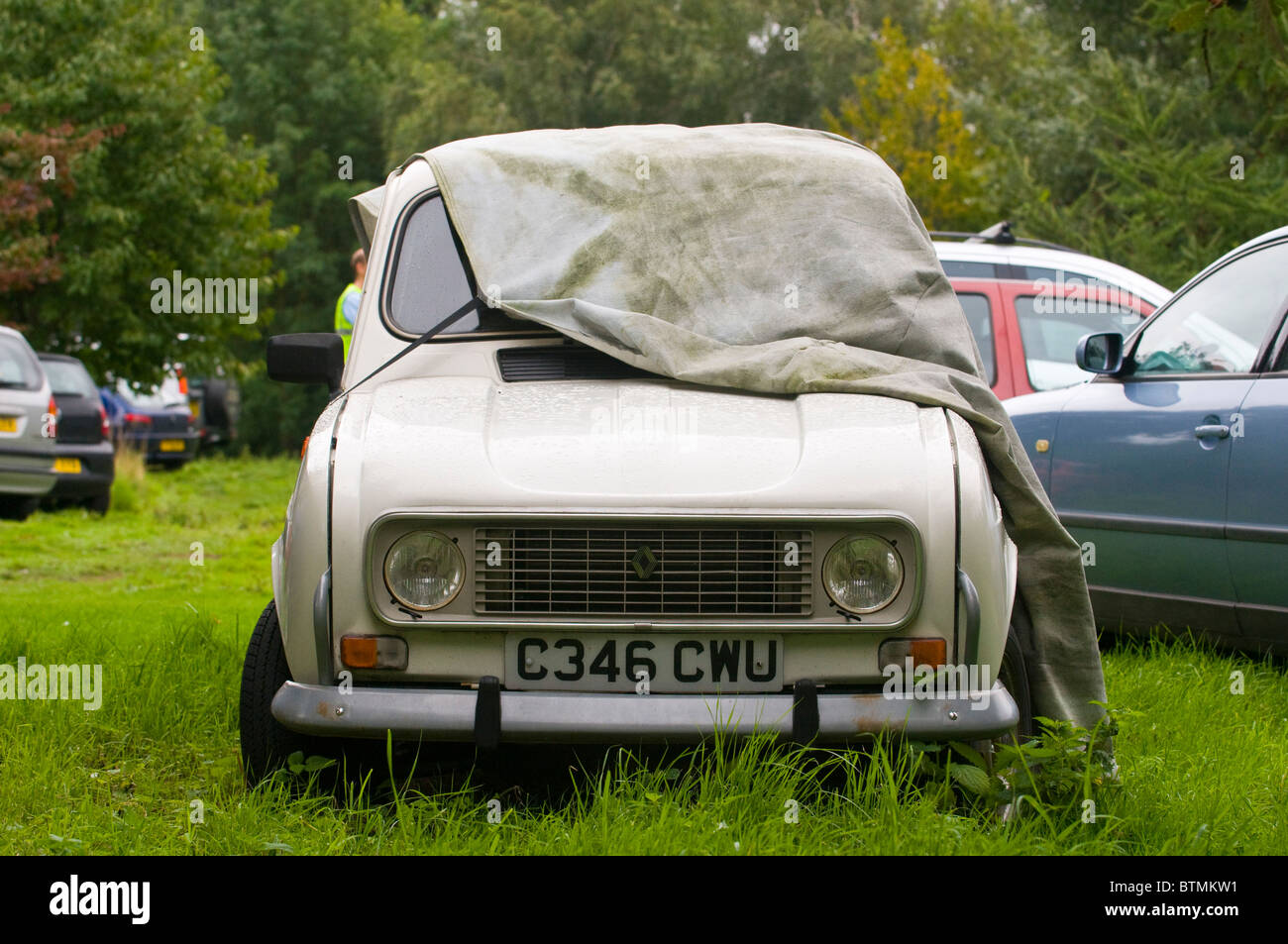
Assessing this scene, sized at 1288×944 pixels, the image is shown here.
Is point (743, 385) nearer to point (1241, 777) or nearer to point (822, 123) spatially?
point (1241, 777)

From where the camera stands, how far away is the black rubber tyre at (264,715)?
3.98 m

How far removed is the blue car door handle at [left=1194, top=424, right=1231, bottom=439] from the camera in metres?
5.68

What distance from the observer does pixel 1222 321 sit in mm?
6094

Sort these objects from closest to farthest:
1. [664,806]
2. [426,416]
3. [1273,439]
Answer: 1. [664,806]
2. [426,416]
3. [1273,439]

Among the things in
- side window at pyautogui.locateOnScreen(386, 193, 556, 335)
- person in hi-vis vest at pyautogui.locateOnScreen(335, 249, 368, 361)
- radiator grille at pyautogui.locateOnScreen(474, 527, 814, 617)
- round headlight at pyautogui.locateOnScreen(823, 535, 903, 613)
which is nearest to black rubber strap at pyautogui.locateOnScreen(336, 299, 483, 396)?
side window at pyautogui.locateOnScreen(386, 193, 556, 335)

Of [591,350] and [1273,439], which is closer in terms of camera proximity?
[591,350]

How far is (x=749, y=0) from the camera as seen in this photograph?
42.3 metres

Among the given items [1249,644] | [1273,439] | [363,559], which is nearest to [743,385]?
[363,559]

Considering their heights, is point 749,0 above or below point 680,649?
above

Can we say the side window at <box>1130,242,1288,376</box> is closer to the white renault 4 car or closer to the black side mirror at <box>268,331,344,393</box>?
the white renault 4 car

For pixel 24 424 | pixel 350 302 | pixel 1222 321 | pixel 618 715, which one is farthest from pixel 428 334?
pixel 24 424

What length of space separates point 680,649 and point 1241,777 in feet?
5.94

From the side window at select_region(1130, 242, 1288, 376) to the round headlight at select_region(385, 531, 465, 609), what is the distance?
3451 mm

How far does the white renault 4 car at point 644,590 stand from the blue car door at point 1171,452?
2372 millimetres
